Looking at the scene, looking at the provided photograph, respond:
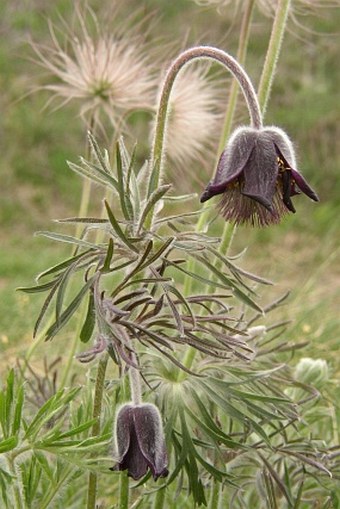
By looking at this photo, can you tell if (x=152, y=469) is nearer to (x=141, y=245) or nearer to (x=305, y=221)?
(x=141, y=245)

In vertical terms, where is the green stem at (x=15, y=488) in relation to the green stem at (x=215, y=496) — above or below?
above

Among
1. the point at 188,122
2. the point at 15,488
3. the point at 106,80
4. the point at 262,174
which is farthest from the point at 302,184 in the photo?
the point at 106,80

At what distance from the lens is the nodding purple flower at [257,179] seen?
142cm

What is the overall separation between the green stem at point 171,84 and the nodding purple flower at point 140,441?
30cm

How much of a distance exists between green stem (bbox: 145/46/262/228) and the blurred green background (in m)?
3.22

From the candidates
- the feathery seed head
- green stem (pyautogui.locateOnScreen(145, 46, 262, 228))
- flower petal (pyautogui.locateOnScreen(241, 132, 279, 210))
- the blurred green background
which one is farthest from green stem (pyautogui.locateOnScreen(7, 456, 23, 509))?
the blurred green background

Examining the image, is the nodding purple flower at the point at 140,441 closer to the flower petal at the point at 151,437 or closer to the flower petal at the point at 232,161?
the flower petal at the point at 151,437

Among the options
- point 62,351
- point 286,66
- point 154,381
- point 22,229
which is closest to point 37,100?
point 22,229

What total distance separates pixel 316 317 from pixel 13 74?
164 inches

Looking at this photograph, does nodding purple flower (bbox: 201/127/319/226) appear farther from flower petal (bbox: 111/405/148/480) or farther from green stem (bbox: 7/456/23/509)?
green stem (bbox: 7/456/23/509)

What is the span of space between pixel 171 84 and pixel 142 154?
5.14m

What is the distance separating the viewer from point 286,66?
7191 millimetres

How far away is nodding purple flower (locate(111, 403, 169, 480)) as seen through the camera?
1511 millimetres

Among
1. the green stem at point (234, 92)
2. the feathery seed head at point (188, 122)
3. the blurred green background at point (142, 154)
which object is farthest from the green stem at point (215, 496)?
the blurred green background at point (142, 154)
